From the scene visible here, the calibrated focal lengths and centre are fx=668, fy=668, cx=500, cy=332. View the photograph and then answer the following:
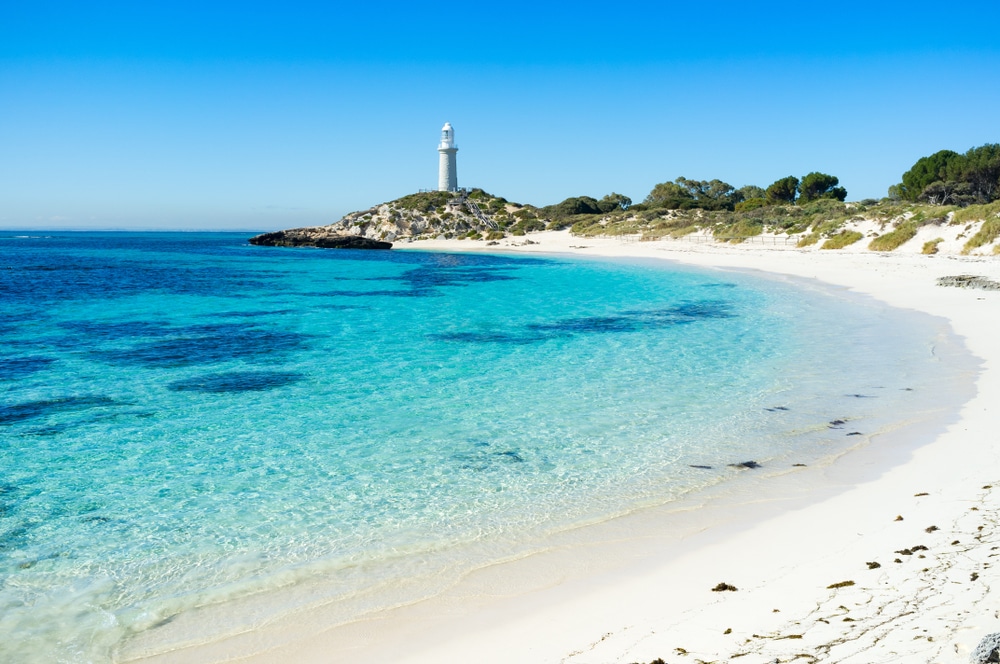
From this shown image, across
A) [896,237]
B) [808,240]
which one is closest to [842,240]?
[808,240]

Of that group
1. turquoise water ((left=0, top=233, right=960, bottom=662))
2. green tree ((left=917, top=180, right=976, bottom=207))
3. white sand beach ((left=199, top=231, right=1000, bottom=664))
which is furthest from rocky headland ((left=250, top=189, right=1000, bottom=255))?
white sand beach ((left=199, top=231, right=1000, bottom=664))

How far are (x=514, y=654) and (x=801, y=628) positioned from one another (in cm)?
191

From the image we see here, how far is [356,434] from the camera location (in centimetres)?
1030

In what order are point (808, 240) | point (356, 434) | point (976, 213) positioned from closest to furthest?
point (356, 434)
point (976, 213)
point (808, 240)

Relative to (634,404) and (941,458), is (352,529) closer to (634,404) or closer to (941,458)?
(634,404)

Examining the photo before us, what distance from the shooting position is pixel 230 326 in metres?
22.1

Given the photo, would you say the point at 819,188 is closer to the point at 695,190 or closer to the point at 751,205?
the point at 751,205

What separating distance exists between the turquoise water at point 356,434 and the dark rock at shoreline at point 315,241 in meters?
62.1

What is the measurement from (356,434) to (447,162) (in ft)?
343

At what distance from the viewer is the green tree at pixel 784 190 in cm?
8494

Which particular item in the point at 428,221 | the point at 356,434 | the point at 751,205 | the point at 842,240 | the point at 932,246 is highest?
the point at 751,205

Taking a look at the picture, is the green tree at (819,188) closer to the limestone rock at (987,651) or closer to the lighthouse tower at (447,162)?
the lighthouse tower at (447,162)

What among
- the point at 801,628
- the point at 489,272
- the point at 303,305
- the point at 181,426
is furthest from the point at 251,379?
the point at 489,272

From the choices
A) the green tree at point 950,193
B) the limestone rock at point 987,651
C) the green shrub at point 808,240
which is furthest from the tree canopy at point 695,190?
the limestone rock at point 987,651
